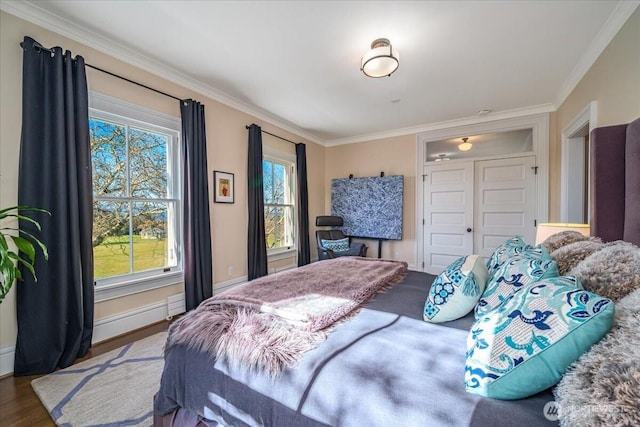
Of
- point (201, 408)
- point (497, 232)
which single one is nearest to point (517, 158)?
point (497, 232)

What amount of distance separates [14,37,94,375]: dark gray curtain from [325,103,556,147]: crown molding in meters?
4.05

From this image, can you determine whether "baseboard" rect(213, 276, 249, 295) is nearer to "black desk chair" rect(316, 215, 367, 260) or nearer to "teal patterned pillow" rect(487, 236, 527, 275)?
"black desk chair" rect(316, 215, 367, 260)

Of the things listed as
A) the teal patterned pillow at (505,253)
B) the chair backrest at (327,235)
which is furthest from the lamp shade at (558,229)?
the chair backrest at (327,235)

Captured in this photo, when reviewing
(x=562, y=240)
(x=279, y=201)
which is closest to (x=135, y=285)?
(x=279, y=201)

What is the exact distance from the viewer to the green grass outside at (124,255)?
94.3 inches

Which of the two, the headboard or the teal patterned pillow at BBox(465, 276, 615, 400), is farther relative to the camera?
the headboard

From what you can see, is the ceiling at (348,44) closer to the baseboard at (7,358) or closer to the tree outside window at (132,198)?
the tree outside window at (132,198)

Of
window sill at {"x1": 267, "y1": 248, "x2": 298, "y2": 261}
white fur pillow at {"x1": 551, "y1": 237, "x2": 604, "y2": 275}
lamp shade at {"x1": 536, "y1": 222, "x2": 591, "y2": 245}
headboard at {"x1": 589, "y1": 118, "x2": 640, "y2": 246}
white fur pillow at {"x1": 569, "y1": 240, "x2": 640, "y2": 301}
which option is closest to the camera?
white fur pillow at {"x1": 569, "y1": 240, "x2": 640, "y2": 301}

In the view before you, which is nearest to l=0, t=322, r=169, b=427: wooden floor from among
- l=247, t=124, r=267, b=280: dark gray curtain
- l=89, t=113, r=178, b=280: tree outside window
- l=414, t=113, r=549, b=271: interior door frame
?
l=89, t=113, r=178, b=280: tree outside window

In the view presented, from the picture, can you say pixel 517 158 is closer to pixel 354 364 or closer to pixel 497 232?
pixel 497 232

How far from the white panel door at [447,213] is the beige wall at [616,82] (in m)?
1.61

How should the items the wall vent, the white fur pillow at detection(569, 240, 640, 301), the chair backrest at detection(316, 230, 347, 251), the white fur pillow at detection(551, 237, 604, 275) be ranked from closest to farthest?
1. the white fur pillow at detection(569, 240, 640, 301)
2. the white fur pillow at detection(551, 237, 604, 275)
3. the wall vent
4. the chair backrest at detection(316, 230, 347, 251)

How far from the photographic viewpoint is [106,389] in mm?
1721

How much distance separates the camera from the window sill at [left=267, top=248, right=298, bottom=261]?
416 centimetres
